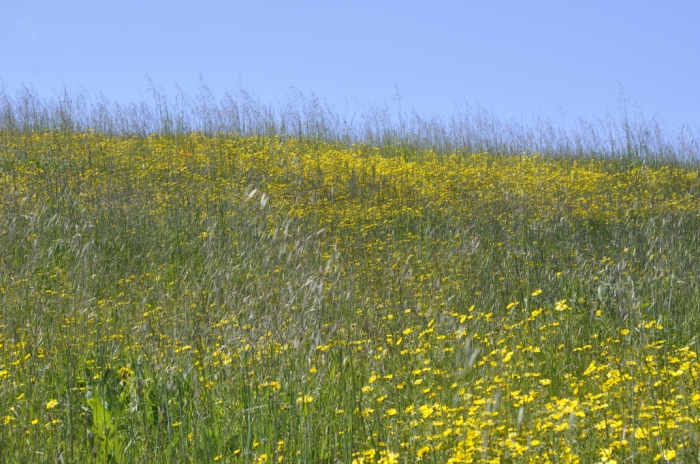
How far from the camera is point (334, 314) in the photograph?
12.6ft

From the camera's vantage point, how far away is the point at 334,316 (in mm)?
3836

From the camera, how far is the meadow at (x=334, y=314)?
98.1 inches

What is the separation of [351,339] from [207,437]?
1.11 meters

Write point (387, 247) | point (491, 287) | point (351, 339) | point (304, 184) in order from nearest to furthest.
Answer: point (351, 339)
point (491, 287)
point (387, 247)
point (304, 184)

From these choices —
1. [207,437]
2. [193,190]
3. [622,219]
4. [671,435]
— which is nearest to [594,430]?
[671,435]

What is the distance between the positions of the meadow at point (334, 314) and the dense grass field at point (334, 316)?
0.9 inches

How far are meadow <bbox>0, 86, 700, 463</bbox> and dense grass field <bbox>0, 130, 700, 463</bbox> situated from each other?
22mm

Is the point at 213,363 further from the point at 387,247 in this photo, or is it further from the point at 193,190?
the point at 193,190

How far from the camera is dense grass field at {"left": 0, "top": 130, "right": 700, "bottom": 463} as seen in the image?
249 cm

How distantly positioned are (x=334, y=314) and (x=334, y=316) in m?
0.02

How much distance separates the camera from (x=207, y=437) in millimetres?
2559

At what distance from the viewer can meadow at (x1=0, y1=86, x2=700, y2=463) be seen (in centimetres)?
249

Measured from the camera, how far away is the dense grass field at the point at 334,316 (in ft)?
8.16

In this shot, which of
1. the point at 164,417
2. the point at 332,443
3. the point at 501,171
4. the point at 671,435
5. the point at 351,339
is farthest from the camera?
the point at 501,171
